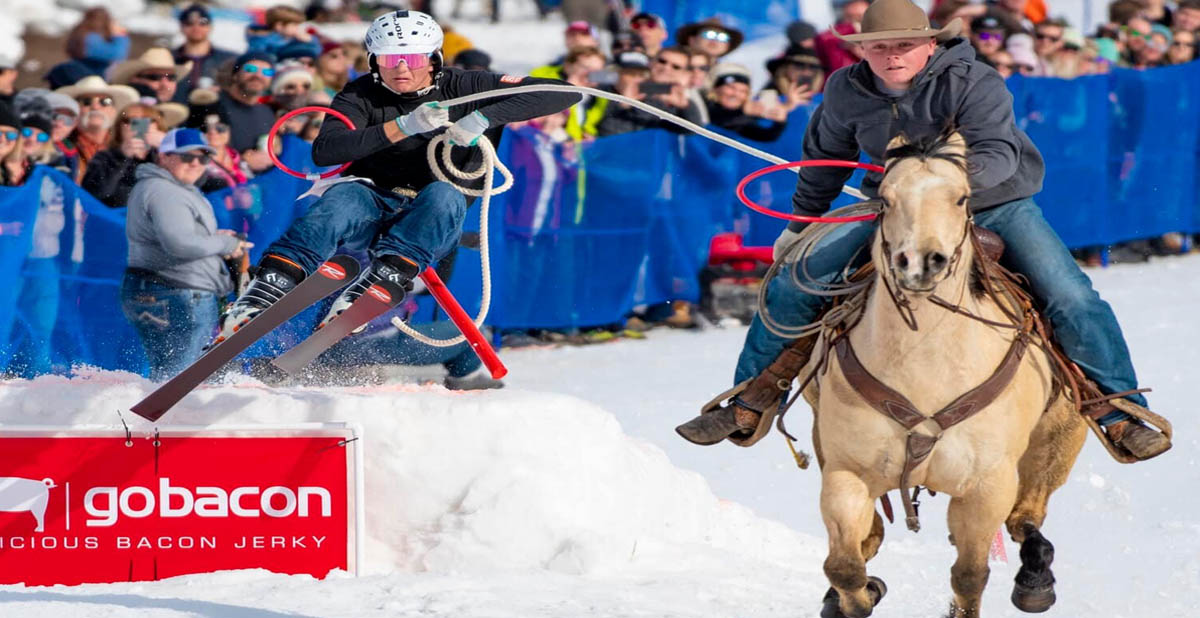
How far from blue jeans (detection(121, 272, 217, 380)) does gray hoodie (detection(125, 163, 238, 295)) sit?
0.08 m

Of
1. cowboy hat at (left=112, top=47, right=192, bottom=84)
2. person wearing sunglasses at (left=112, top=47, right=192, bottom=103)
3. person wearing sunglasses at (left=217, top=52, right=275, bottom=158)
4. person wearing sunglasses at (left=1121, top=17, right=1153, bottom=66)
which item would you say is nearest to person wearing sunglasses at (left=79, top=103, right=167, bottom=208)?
person wearing sunglasses at (left=217, top=52, right=275, bottom=158)

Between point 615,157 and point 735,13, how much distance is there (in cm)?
603

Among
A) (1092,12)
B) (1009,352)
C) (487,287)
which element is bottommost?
(1092,12)

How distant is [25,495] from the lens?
7992 mm

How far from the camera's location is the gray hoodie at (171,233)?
34.4 ft

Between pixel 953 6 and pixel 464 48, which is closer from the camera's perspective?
pixel 464 48

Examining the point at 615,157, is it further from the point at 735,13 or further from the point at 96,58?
the point at 735,13

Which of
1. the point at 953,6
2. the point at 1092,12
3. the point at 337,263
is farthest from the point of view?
the point at 1092,12

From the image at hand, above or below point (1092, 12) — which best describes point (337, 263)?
above

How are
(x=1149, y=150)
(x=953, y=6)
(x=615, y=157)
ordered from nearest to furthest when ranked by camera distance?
(x=615, y=157) < (x=1149, y=150) < (x=953, y=6)

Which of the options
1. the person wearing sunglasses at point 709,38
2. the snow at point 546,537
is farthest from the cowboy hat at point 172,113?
the person wearing sunglasses at point 709,38

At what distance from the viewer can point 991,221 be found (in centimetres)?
691

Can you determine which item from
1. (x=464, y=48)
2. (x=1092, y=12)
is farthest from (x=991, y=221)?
(x=1092, y=12)

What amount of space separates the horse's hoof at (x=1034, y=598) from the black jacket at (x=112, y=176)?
6.20 m
